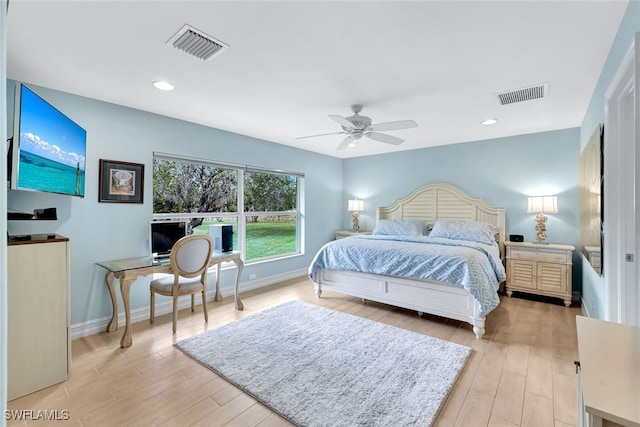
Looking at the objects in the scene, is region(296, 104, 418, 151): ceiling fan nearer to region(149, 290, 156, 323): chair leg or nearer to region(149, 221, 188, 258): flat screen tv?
region(149, 221, 188, 258): flat screen tv

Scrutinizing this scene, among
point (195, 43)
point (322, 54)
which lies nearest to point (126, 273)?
point (195, 43)


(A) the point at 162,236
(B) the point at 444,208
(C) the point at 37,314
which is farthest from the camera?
(B) the point at 444,208

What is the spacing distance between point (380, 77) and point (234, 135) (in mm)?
2471

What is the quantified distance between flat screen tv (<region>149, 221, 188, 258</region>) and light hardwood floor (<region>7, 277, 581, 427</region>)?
2.58 ft

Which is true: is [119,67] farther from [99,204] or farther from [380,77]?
[380,77]

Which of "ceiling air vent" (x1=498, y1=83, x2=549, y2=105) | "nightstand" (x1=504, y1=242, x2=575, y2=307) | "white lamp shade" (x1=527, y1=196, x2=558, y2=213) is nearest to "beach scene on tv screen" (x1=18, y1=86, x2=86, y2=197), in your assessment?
"ceiling air vent" (x1=498, y1=83, x2=549, y2=105)

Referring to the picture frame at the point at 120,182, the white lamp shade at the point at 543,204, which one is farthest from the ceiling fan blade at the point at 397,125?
the picture frame at the point at 120,182

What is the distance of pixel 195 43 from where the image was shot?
185cm

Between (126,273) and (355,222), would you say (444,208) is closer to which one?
(355,222)

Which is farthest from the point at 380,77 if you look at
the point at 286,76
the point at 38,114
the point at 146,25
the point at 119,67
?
the point at 38,114

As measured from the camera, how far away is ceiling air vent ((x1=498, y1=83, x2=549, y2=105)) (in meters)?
2.53

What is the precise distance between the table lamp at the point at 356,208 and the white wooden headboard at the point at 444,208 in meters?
0.44

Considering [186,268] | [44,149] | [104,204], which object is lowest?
[186,268]

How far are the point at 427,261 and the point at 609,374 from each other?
7.67 feet
